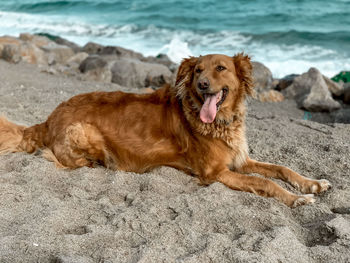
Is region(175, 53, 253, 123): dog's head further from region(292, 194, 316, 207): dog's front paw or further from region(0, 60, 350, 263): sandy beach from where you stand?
region(292, 194, 316, 207): dog's front paw

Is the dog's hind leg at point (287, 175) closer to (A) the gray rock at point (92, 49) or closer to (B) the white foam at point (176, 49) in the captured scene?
(A) the gray rock at point (92, 49)

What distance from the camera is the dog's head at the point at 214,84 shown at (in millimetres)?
4242

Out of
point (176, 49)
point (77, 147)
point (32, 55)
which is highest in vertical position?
point (77, 147)

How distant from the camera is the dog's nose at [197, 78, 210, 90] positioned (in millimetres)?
4094

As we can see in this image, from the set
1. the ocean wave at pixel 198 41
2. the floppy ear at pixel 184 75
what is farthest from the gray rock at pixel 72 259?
the ocean wave at pixel 198 41

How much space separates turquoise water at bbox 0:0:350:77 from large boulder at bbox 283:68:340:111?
176 inches

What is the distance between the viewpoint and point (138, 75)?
9672mm

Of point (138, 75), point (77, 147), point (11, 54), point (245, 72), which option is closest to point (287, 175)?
point (245, 72)

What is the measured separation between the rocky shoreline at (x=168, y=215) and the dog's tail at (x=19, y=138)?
0.14 m

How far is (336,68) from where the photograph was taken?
13781 millimetres

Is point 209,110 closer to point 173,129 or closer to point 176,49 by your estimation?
point 173,129

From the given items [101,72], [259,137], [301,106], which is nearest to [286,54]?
[301,106]

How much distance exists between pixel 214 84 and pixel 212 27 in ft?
56.1

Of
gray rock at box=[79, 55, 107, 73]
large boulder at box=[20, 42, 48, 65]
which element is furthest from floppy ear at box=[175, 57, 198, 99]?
large boulder at box=[20, 42, 48, 65]
